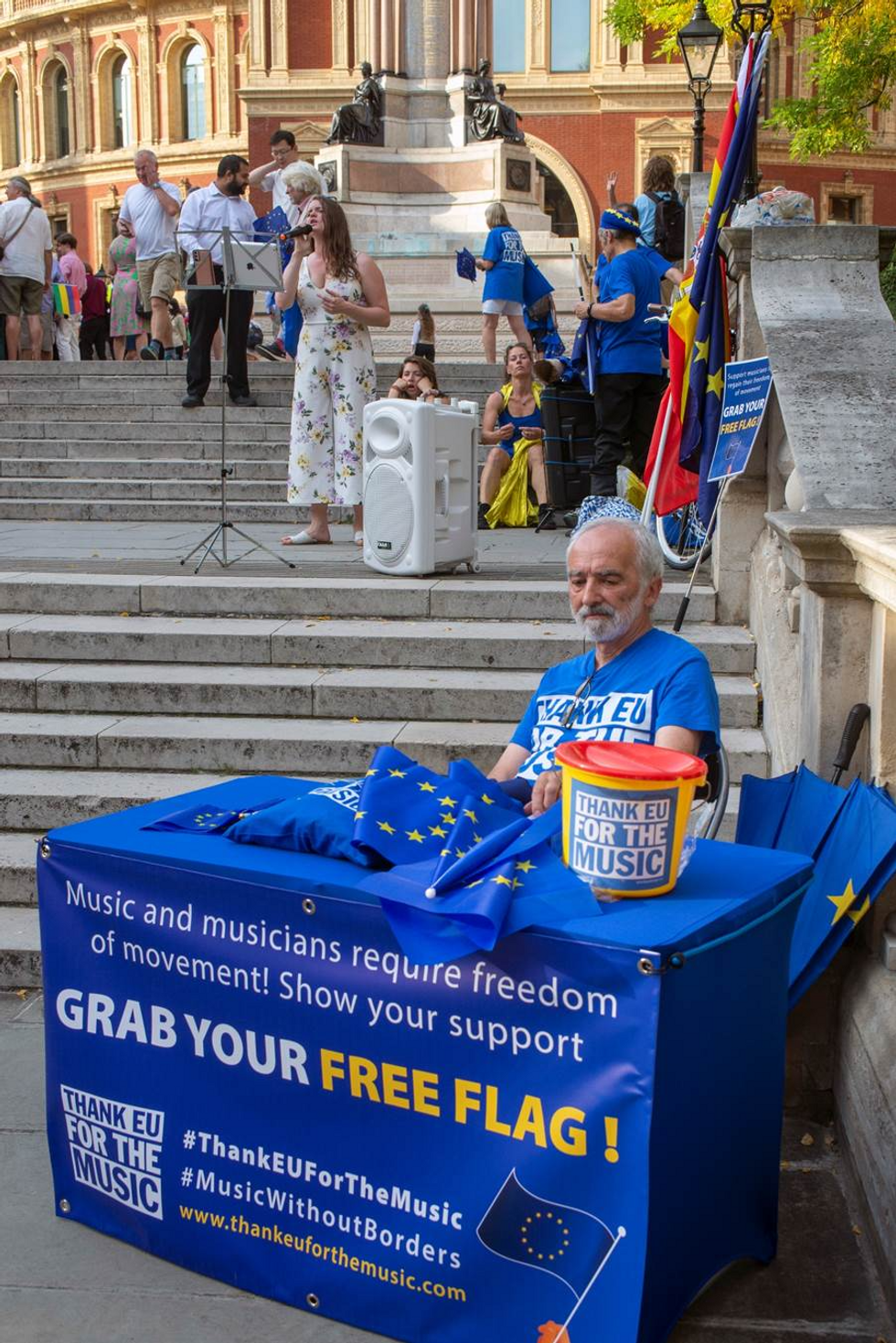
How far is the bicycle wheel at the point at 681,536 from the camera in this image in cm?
734

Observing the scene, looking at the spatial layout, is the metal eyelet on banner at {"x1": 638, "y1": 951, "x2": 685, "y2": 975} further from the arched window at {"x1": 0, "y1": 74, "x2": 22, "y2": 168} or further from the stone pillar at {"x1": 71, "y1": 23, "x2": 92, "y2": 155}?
the arched window at {"x1": 0, "y1": 74, "x2": 22, "y2": 168}

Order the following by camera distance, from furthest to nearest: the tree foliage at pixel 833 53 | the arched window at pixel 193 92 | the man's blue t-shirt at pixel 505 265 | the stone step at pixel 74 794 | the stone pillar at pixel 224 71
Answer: the arched window at pixel 193 92 → the stone pillar at pixel 224 71 → the tree foliage at pixel 833 53 → the man's blue t-shirt at pixel 505 265 → the stone step at pixel 74 794

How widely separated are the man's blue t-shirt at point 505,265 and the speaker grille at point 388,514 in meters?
6.28

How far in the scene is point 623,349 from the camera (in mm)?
8453

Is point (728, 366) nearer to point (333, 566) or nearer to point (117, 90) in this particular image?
point (333, 566)

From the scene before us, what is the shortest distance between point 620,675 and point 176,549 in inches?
214

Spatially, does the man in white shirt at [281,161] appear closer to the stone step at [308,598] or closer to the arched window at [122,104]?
the stone step at [308,598]

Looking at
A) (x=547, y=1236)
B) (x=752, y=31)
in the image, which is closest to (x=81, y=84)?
(x=752, y=31)

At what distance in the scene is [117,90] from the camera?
172 ft

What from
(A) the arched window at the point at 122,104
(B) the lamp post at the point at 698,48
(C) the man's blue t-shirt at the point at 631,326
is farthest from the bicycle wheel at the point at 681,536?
(A) the arched window at the point at 122,104

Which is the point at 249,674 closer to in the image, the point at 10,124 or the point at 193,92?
the point at 193,92

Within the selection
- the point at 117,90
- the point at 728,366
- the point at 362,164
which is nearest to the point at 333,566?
the point at 728,366

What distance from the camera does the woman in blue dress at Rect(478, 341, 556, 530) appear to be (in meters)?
10.1

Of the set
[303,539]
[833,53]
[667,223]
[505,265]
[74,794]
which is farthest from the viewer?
[833,53]
